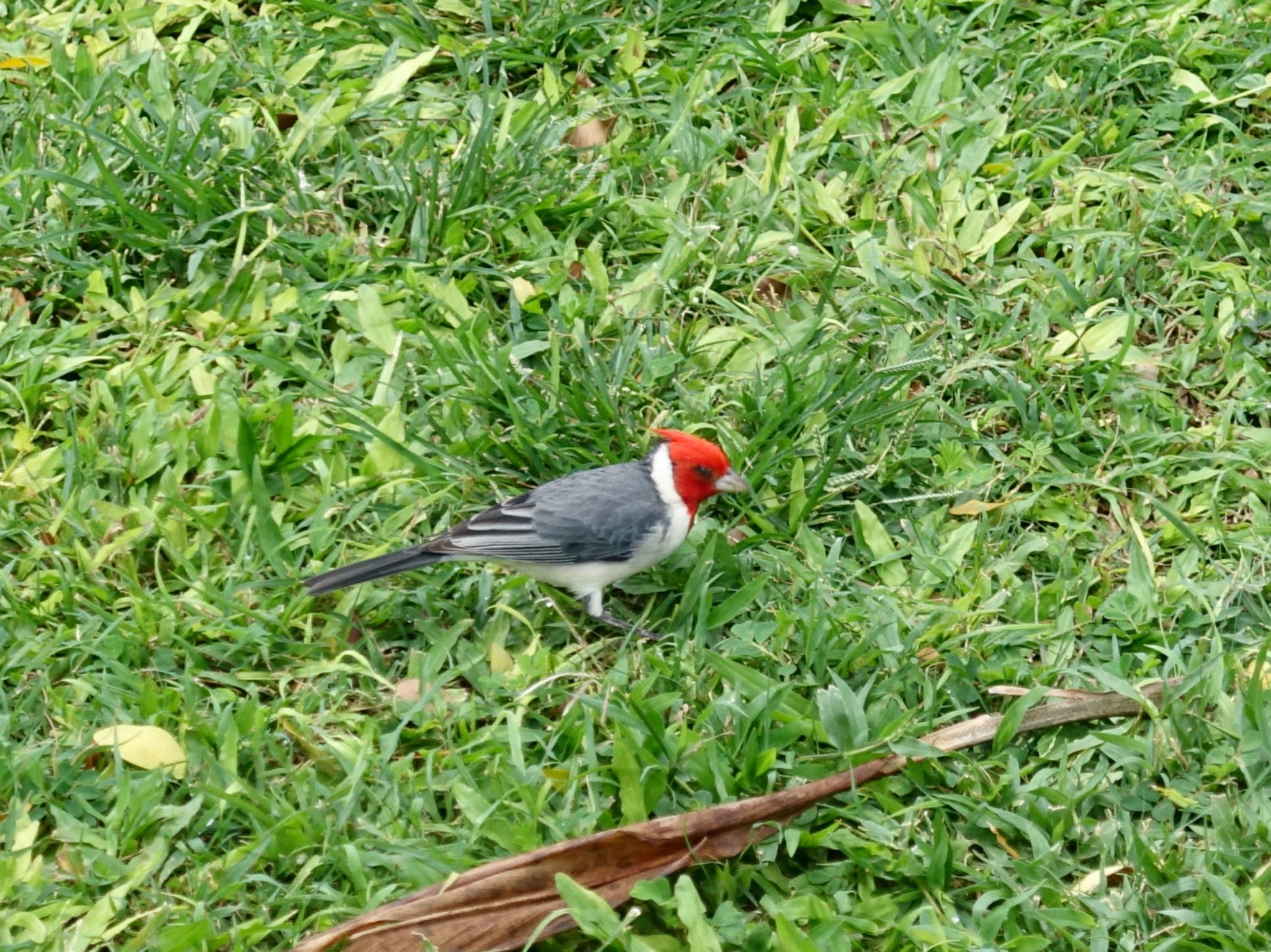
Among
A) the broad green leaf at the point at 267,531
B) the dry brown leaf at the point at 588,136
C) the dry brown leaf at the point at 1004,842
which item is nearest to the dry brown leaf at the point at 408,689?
the broad green leaf at the point at 267,531

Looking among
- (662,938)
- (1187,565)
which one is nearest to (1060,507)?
(1187,565)

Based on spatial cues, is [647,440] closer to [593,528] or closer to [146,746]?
[593,528]

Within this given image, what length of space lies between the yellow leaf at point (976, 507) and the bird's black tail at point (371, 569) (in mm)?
1509

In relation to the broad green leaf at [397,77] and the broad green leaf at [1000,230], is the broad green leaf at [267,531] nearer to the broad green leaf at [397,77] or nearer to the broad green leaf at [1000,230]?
the broad green leaf at [397,77]

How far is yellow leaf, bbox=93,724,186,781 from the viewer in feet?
12.1

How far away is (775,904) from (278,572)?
1677 millimetres

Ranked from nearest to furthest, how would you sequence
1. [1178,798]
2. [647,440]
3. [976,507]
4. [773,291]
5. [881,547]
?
1. [1178,798]
2. [881,547]
3. [976,507]
4. [647,440]
5. [773,291]

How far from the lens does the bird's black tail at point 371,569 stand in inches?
157

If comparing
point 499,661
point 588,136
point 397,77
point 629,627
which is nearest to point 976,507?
point 629,627

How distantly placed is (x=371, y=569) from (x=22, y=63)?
110 inches

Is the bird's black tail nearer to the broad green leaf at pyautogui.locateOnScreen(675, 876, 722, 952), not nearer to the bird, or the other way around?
the bird

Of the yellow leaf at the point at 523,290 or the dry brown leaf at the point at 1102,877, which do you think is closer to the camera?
the dry brown leaf at the point at 1102,877

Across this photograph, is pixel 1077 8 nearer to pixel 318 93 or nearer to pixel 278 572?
pixel 318 93

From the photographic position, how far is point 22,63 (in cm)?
557
